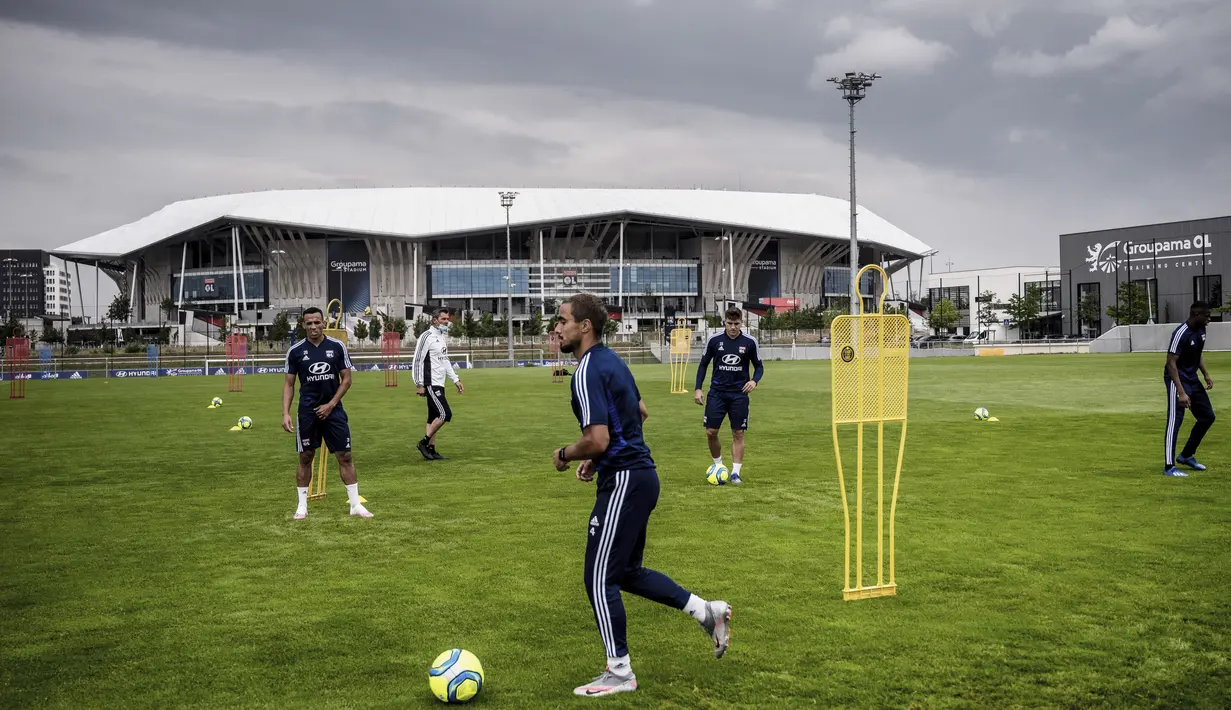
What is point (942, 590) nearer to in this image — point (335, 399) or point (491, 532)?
point (491, 532)

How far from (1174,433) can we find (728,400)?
18.5 feet

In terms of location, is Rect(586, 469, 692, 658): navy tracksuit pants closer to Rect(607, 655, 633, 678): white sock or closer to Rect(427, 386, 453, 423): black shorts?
Rect(607, 655, 633, 678): white sock

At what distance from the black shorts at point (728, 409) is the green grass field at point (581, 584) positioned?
33.0 inches

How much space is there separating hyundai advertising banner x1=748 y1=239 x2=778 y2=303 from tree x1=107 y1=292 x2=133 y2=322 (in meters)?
82.0

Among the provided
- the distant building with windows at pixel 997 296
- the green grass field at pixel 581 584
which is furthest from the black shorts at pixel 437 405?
the distant building with windows at pixel 997 296

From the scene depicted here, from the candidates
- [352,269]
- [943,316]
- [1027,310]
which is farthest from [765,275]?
[352,269]

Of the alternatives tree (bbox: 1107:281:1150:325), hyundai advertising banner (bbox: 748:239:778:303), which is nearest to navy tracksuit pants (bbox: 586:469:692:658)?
tree (bbox: 1107:281:1150:325)

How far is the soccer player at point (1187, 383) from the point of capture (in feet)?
37.3

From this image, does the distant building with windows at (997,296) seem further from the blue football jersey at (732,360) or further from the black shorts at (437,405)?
the blue football jersey at (732,360)

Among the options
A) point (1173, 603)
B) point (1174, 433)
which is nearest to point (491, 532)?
point (1173, 603)

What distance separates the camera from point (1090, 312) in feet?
314

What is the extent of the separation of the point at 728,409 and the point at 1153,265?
98.7m

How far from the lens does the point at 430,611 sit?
6551 mm

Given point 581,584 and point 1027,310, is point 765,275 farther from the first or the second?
point 581,584
